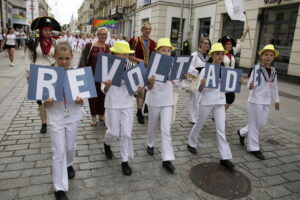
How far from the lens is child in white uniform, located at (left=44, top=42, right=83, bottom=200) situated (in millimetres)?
2814

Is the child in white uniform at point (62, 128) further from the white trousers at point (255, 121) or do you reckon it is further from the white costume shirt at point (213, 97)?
the white trousers at point (255, 121)

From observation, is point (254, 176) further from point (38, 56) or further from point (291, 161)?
point (38, 56)

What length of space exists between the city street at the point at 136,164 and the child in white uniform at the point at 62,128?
261 mm

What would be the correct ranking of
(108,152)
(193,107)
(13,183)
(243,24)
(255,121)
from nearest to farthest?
(13,183), (108,152), (255,121), (193,107), (243,24)

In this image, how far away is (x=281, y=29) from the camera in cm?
1295

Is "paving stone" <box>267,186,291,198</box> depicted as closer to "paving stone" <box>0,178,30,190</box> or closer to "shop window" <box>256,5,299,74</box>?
"paving stone" <box>0,178,30,190</box>

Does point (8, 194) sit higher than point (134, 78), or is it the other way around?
point (134, 78)

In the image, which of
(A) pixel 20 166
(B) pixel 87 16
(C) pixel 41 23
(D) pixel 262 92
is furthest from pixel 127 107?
(B) pixel 87 16

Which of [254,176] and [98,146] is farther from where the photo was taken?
[98,146]

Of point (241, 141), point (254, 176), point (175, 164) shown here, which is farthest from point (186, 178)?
point (241, 141)

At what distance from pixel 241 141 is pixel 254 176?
125cm

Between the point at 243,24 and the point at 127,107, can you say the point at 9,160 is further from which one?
the point at 243,24

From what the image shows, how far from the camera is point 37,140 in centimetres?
443

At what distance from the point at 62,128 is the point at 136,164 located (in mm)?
1388
